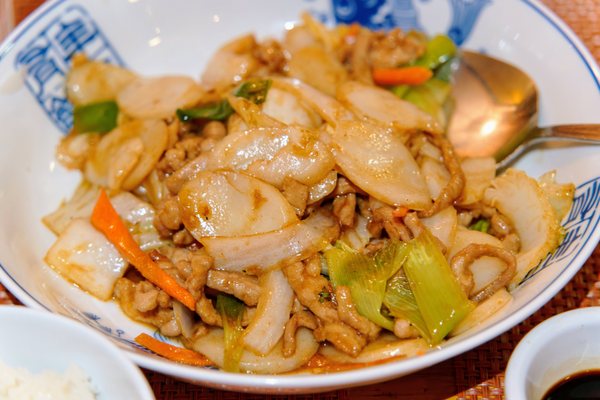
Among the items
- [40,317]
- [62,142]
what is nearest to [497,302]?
[40,317]

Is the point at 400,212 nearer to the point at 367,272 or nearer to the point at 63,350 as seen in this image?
the point at 367,272

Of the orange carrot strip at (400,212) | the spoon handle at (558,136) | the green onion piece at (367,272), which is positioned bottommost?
the spoon handle at (558,136)

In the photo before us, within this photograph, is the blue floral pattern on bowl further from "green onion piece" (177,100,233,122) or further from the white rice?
the white rice

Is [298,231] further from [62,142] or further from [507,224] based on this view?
[62,142]

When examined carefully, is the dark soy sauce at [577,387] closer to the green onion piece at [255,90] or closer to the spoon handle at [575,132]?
the spoon handle at [575,132]

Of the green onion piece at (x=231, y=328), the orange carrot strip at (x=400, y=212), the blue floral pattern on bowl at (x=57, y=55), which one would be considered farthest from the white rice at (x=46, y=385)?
the blue floral pattern on bowl at (x=57, y=55)

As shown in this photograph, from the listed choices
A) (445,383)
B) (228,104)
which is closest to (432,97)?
(228,104)

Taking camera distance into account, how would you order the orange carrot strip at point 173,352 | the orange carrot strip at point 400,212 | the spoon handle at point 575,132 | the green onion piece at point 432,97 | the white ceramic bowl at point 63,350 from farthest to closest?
1. the green onion piece at point 432,97
2. the spoon handle at point 575,132
3. the orange carrot strip at point 400,212
4. the orange carrot strip at point 173,352
5. the white ceramic bowl at point 63,350
